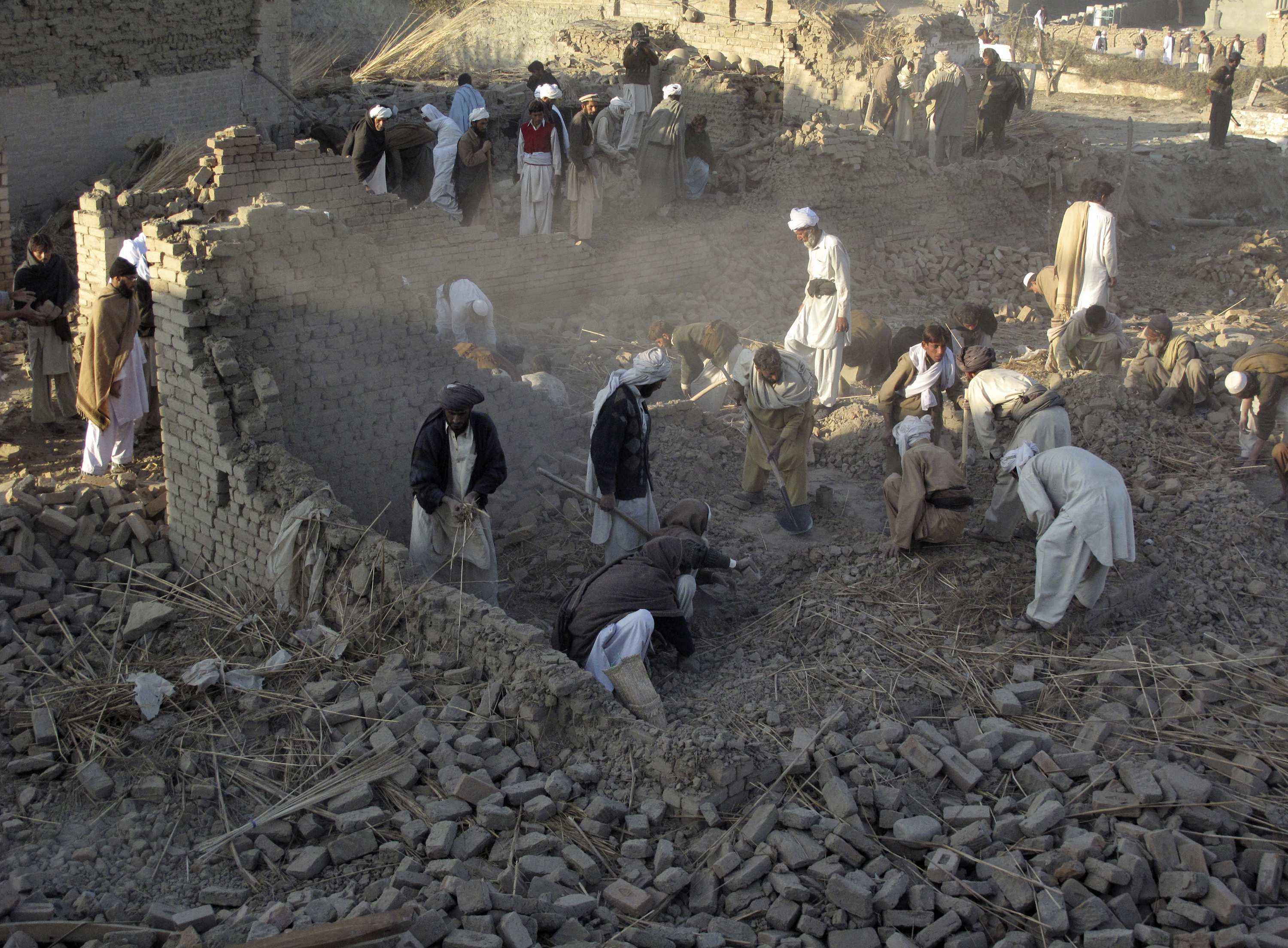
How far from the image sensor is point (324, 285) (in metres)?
7.27

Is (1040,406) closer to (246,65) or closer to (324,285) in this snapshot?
(324,285)

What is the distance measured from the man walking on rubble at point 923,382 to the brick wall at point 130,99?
8556 millimetres

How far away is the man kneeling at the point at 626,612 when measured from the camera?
6070mm

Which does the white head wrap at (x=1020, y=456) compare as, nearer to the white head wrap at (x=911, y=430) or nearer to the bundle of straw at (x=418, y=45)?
the white head wrap at (x=911, y=430)

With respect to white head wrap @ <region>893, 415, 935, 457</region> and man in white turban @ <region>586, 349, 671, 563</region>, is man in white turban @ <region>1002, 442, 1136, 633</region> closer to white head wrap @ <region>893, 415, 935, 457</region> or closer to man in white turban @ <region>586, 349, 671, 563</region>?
white head wrap @ <region>893, 415, 935, 457</region>

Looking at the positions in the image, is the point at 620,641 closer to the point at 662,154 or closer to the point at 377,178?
the point at 377,178

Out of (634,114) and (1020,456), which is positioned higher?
(634,114)

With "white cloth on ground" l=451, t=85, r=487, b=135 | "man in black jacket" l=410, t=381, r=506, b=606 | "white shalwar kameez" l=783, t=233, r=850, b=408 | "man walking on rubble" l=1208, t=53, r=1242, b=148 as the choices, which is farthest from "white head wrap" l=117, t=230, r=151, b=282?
"man walking on rubble" l=1208, t=53, r=1242, b=148

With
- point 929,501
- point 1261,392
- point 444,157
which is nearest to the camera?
point 929,501

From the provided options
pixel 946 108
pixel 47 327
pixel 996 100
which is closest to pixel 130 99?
pixel 47 327

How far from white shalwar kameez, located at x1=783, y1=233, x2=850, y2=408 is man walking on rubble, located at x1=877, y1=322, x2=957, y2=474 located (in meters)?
1.62

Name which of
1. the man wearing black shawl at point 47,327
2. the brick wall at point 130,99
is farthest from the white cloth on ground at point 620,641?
the brick wall at point 130,99

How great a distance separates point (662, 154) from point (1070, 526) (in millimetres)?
8355

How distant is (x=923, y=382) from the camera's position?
7.93 m
